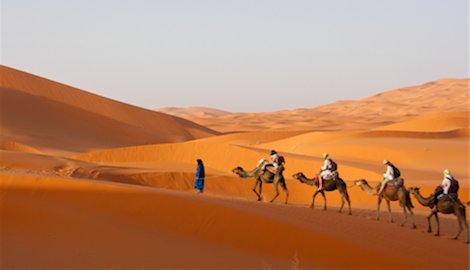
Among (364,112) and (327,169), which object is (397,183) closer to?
(327,169)

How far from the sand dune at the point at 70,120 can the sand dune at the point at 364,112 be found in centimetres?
3141

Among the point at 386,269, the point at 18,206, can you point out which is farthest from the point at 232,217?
the point at 18,206

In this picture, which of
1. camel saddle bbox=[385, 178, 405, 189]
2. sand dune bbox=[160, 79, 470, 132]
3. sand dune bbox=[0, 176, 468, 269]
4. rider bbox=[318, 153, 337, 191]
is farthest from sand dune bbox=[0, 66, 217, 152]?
sand dune bbox=[0, 176, 468, 269]

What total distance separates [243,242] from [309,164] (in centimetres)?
2129

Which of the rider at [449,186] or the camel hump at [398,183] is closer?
the rider at [449,186]

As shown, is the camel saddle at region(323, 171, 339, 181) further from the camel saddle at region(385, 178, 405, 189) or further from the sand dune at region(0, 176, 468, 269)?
the sand dune at region(0, 176, 468, 269)

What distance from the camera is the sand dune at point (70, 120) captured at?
5268 cm

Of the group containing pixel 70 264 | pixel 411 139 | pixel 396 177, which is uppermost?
pixel 411 139

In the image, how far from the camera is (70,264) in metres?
11.6

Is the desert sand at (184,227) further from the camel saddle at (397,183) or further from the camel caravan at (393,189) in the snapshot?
the camel saddle at (397,183)

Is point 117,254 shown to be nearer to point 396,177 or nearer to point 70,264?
point 70,264

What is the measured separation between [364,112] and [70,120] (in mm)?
98993

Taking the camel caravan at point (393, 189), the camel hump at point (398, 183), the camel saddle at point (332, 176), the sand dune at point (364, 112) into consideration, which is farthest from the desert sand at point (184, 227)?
the sand dune at point (364, 112)

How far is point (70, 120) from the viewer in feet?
205
